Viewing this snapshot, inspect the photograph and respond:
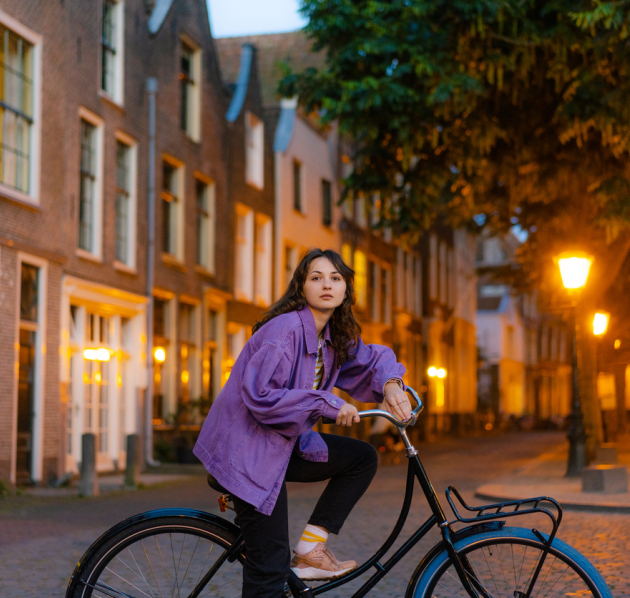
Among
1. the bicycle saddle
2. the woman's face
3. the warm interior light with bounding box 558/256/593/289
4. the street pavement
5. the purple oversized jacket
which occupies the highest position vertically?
the warm interior light with bounding box 558/256/593/289

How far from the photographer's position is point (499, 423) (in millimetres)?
55594

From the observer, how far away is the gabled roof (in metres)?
32.3

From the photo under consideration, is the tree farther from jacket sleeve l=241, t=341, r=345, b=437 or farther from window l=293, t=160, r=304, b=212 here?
window l=293, t=160, r=304, b=212

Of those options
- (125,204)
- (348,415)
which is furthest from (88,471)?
(348,415)

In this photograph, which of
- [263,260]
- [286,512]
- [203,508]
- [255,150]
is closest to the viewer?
[286,512]

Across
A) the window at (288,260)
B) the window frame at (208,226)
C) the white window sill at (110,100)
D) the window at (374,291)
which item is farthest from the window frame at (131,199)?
the window at (374,291)

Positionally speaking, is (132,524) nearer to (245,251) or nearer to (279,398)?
(279,398)

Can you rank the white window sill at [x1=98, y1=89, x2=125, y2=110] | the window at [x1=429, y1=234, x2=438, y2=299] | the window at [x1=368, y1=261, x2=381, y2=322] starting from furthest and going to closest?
the window at [x1=429, y1=234, x2=438, y2=299] → the window at [x1=368, y1=261, x2=381, y2=322] → the white window sill at [x1=98, y1=89, x2=125, y2=110]

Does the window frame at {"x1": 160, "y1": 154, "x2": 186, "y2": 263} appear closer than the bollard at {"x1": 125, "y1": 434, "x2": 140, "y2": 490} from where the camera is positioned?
No

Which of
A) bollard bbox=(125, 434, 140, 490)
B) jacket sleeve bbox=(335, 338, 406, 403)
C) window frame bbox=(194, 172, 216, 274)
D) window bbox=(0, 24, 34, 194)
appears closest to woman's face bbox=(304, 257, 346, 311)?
jacket sleeve bbox=(335, 338, 406, 403)

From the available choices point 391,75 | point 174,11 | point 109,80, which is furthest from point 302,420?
point 174,11

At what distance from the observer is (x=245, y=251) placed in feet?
86.2

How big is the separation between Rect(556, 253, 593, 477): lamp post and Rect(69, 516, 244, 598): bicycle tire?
38.9 feet

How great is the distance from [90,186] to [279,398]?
1539cm
